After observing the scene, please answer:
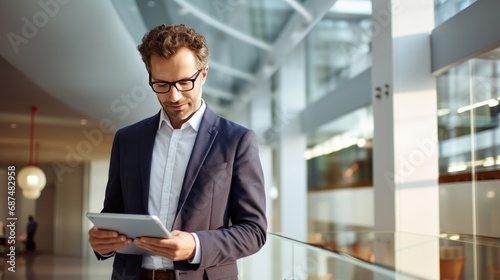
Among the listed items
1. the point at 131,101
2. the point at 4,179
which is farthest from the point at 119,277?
the point at 4,179

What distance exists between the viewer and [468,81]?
7.20 m

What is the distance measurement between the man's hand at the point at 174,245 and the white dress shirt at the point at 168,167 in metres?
0.17

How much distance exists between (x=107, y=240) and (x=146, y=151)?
31 centimetres

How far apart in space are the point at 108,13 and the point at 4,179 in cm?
1338

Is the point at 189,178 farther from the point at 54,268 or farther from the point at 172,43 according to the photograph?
the point at 54,268

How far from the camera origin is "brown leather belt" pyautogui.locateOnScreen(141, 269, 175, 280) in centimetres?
199

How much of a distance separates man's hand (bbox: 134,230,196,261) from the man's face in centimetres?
39

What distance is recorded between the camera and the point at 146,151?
6.91 ft

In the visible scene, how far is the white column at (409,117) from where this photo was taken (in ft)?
24.4

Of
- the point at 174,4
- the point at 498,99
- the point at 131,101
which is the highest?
the point at 174,4

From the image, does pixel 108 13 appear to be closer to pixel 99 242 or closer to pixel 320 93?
pixel 320 93

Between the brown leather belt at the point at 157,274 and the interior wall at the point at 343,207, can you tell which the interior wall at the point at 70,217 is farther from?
the brown leather belt at the point at 157,274

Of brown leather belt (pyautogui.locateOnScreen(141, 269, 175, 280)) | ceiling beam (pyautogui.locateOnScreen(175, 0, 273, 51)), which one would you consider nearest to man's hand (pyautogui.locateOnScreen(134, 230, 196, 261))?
brown leather belt (pyautogui.locateOnScreen(141, 269, 175, 280))

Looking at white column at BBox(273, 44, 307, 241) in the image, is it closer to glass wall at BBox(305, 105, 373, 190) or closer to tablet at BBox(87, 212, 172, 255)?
glass wall at BBox(305, 105, 373, 190)
